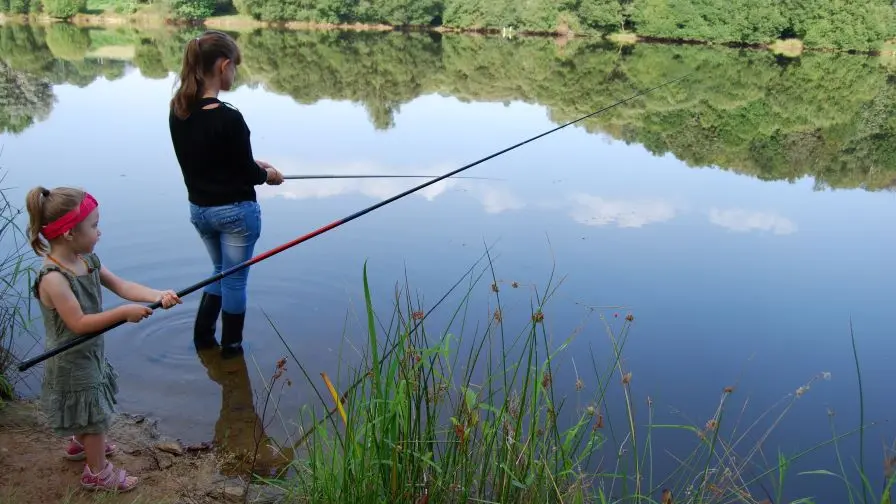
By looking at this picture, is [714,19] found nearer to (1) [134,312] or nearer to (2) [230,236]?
(2) [230,236]

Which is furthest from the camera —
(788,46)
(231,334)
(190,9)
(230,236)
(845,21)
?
(190,9)

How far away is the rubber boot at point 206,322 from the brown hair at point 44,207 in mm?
1257

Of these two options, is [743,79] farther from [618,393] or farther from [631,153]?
[618,393]

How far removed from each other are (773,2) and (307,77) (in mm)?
24159

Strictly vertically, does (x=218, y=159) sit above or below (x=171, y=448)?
→ above

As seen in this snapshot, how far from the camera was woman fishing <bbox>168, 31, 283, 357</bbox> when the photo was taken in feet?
8.86

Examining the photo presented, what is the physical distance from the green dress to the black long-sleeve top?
78 cm

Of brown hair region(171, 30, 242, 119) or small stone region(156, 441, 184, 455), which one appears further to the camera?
brown hair region(171, 30, 242, 119)

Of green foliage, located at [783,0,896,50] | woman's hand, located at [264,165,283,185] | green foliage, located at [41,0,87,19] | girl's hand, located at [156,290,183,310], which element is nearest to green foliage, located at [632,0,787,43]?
green foliage, located at [783,0,896,50]

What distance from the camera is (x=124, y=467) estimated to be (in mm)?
2311

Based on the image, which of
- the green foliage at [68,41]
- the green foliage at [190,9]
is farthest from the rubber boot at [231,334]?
the green foliage at [190,9]

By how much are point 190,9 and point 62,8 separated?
530 centimetres

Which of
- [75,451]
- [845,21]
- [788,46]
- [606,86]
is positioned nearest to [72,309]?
[75,451]

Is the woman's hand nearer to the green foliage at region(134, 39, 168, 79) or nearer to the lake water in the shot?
the lake water
